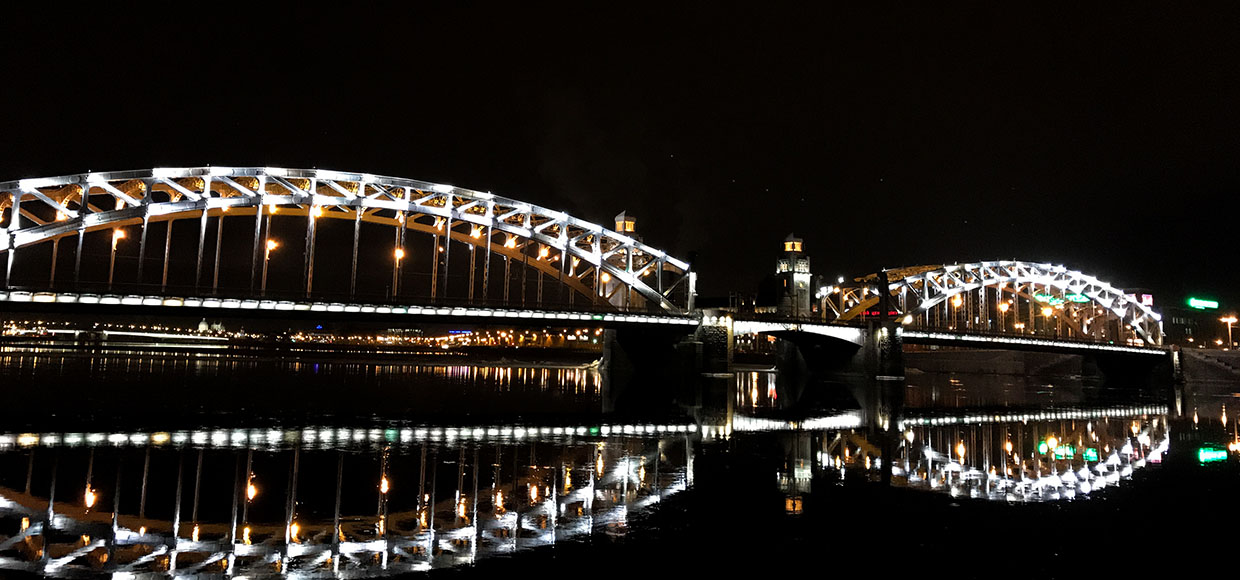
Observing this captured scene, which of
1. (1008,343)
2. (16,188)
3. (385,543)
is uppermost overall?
(16,188)

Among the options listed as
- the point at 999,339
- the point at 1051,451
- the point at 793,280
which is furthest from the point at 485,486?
the point at 793,280

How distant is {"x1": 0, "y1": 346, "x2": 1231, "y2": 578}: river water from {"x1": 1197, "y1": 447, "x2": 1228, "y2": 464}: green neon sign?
3.21ft

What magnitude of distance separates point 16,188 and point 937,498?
50451mm

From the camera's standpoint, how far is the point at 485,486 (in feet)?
43.1

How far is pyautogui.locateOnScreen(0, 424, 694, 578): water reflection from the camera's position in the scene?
8641 millimetres

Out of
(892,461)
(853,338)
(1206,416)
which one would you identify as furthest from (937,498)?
(853,338)

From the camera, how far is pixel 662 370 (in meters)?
67.1

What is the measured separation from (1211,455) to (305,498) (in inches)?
880

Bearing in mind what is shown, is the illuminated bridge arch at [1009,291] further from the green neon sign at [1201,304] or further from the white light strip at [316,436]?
the white light strip at [316,436]

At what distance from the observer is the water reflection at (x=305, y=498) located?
8.64 m

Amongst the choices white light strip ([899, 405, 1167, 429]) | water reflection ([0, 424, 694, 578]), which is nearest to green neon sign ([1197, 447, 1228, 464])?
white light strip ([899, 405, 1167, 429])

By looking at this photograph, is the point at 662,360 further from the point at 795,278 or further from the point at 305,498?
the point at 795,278

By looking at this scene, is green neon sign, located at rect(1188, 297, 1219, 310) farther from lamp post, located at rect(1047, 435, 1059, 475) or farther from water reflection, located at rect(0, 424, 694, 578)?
water reflection, located at rect(0, 424, 694, 578)

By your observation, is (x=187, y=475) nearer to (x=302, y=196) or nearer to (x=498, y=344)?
(x=302, y=196)
